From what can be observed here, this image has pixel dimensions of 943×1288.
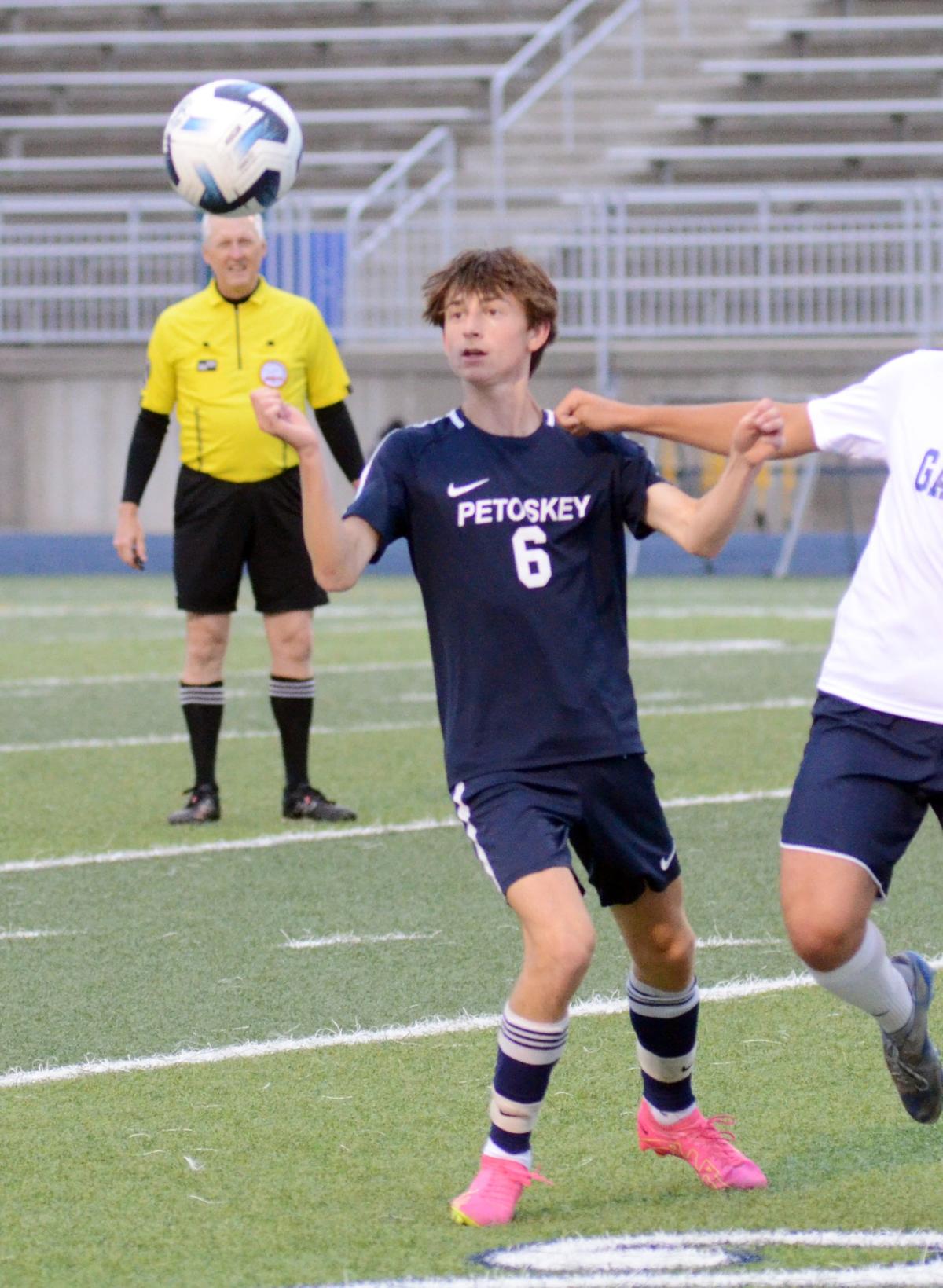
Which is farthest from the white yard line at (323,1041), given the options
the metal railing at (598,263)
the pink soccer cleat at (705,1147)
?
the metal railing at (598,263)

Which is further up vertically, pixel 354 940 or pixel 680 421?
pixel 680 421

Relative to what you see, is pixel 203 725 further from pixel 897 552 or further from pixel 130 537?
pixel 897 552

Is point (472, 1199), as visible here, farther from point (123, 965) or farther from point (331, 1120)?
point (123, 965)

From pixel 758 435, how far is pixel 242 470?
159 inches

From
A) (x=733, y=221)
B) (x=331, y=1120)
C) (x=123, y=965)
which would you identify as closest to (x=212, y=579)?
(x=123, y=965)

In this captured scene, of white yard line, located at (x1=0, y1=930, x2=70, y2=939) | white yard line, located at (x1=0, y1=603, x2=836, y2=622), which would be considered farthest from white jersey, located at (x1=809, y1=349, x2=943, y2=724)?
white yard line, located at (x1=0, y1=603, x2=836, y2=622)

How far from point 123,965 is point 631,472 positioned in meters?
2.23

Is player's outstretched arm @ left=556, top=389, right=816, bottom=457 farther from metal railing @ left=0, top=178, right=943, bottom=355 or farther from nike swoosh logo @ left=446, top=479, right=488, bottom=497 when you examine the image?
metal railing @ left=0, top=178, right=943, bottom=355

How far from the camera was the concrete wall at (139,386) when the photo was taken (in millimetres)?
21125

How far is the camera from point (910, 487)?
3.81 metres

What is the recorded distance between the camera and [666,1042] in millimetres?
3873

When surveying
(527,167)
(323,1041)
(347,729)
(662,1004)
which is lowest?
(347,729)

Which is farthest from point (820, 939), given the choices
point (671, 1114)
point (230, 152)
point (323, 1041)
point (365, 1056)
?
point (230, 152)

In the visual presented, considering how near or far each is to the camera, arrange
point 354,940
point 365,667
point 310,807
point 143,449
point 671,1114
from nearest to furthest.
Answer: point 671,1114 < point 354,940 < point 310,807 < point 143,449 < point 365,667
